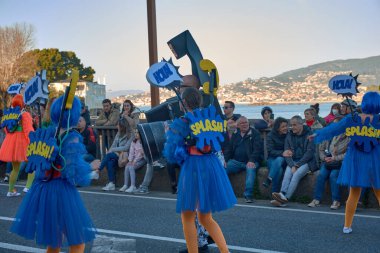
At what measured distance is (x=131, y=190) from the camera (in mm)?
10164

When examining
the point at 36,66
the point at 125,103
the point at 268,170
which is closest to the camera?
the point at 268,170

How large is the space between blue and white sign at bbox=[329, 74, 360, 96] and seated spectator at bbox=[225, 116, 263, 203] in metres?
2.42

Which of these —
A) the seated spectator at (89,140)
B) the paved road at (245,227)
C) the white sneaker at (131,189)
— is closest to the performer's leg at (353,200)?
the paved road at (245,227)

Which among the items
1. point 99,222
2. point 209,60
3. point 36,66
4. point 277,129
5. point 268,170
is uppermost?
point 36,66

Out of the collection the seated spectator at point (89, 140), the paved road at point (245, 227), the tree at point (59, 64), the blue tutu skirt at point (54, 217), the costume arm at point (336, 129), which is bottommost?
the paved road at point (245, 227)

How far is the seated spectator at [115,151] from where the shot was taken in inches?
417

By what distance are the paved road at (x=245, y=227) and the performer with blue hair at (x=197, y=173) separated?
108 centimetres

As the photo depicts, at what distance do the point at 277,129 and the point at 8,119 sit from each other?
506 centimetres

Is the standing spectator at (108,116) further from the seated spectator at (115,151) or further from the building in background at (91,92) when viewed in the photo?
the building in background at (91,92)

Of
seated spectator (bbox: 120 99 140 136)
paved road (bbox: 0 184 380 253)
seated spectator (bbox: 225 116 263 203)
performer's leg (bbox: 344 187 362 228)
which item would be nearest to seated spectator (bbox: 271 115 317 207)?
paved road (bbox: 0 184 380 253)

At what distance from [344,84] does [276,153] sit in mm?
2298

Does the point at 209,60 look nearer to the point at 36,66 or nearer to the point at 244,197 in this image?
the point at 244,197

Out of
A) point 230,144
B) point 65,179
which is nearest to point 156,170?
point 230,144

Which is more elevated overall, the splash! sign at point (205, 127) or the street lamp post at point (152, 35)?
the street lamp post at point (152, 35)
